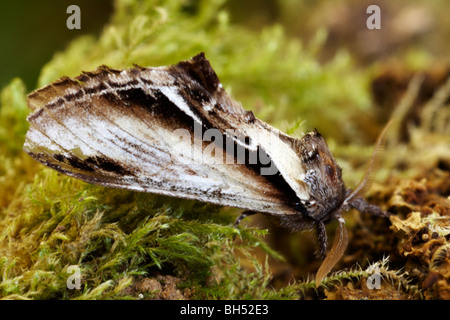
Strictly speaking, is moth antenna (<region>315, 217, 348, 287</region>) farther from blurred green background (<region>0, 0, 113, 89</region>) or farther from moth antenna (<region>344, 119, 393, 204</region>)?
blurred green background (<region>0, 0, 113, 89</region>)

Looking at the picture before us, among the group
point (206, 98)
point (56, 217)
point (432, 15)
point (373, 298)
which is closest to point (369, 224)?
point (373, 298)

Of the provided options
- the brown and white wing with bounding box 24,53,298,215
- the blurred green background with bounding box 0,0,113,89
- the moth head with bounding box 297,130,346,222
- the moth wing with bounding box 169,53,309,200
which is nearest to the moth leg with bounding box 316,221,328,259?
the moth head with bounding box 297,130,346,222

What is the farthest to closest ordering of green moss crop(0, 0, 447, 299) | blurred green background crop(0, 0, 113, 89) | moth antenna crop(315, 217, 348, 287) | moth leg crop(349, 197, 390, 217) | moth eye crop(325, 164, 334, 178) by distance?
blurred green background crop(0, 0, 113, 89)
moth leg crop(349, 197, 390, 217)
moth eye crop(325, 164, 334, 178)
moth antenna crop(315, 217, 348, 287)
green moss crop(0, 0, 447, 299)

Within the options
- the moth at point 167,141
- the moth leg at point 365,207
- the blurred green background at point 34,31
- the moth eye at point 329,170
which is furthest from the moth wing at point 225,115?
the blurred green background at point 34,31

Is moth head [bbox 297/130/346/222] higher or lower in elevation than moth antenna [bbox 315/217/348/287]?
higher

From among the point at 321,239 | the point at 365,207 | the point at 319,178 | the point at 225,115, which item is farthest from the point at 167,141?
the point at 365,207

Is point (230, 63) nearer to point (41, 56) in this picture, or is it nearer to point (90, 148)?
point (90, 148)

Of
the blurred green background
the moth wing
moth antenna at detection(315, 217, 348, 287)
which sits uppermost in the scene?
the blurred green background
